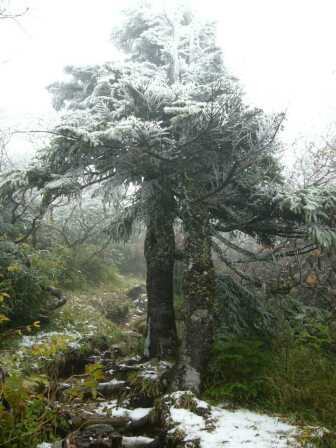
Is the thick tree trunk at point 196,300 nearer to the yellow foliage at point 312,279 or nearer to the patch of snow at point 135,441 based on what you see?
the patch of snow at point 135,441

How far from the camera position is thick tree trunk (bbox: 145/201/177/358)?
7.32m

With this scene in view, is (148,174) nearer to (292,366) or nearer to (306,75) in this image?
(292,366)

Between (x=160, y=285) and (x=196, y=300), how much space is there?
1.31 m

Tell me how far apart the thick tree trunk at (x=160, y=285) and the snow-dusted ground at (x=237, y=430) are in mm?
2248

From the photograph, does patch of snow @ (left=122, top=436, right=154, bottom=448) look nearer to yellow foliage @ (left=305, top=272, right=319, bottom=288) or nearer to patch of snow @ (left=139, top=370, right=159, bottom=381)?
patch of snow @ (left=139, top=370, right=159, bottom=381)

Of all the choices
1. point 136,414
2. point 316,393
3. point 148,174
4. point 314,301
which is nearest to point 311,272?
point 314,301

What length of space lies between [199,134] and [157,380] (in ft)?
13.4

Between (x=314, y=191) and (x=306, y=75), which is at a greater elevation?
(x=306, y=75)

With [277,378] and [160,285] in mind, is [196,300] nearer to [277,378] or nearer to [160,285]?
[160,285]

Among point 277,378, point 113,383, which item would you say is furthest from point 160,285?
point 277,378

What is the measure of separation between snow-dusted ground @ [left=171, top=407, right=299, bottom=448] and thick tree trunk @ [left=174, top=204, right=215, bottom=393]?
74 centimetres

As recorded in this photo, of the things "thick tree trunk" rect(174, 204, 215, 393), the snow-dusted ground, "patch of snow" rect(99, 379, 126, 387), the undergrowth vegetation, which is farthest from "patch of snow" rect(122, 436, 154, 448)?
"patch of snow" rect(99, 379, 126, 387)

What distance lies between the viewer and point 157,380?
245 inches

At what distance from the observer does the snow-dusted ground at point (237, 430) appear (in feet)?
14.4
